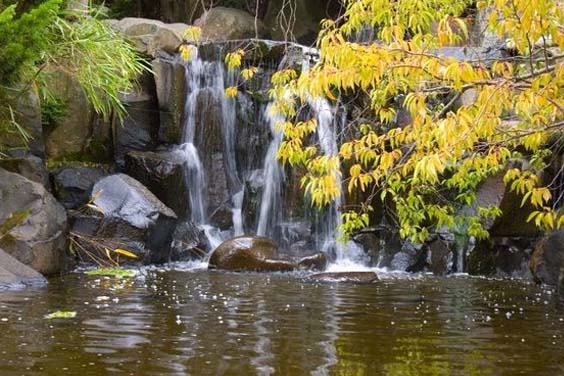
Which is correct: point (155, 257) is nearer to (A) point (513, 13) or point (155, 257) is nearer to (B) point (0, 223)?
(B) point (0, 223)

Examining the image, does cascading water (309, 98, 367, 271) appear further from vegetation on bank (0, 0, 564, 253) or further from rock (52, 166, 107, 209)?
vegetation on bank (0, 0, 564, 253)

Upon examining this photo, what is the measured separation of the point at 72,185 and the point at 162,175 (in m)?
1.75

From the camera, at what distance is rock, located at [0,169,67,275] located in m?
10.1

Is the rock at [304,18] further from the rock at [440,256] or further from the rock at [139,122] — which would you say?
the rock at [440,256]

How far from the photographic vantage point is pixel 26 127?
39.9 feet

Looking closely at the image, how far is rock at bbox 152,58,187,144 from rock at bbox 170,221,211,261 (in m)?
2.40

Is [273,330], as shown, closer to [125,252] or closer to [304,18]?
[125,252]

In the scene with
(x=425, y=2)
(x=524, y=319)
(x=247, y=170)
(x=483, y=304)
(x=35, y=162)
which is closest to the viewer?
(x=425, y=2)

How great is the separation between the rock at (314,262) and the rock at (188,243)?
7.10 feet

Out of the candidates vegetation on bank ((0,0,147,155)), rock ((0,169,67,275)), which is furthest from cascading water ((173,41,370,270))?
rock ((0,169,67,275))

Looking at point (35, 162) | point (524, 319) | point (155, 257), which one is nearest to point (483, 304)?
point (524, 319)

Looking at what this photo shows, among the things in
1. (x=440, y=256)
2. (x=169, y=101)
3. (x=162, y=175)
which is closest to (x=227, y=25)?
(x=169, y=101)

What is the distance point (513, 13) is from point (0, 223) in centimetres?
788

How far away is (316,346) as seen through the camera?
221 inches
